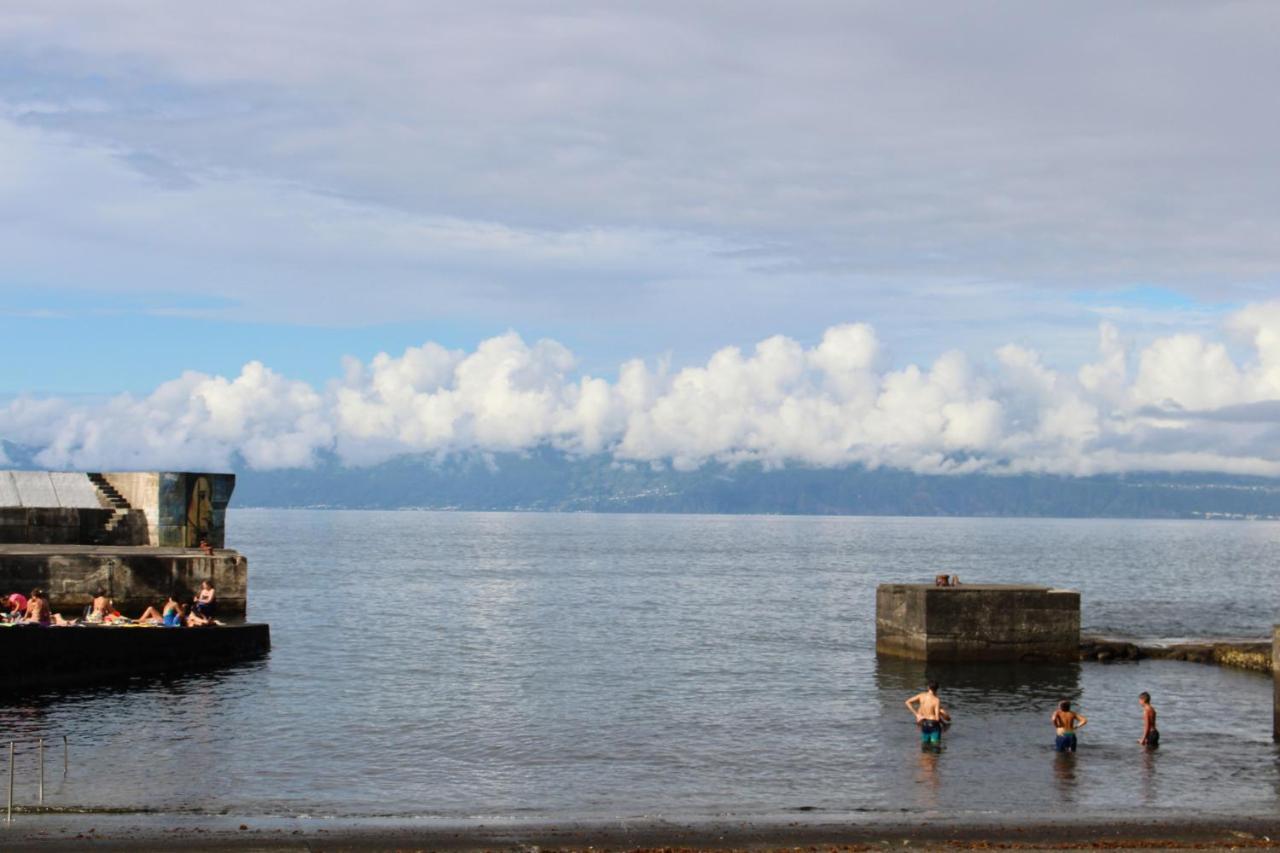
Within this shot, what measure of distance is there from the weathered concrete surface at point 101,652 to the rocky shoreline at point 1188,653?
31.5 m

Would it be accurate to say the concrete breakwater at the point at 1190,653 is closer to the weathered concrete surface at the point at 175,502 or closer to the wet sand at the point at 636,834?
the wet sand at the point at 636,834

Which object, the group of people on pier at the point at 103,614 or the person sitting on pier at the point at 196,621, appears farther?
the person sitting on pier at the point at 196,621

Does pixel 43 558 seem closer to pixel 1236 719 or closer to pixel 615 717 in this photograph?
pixel 615 717

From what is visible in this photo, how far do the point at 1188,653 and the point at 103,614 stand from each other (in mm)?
40101

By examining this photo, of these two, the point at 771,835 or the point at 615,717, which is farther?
the point at 615,717

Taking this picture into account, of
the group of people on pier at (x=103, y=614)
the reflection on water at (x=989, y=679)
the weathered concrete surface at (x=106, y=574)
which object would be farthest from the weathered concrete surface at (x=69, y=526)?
the reflection on water at (x=989, y=679)

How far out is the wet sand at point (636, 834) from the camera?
21141 mm

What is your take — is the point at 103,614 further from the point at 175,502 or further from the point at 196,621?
the point at 175,502

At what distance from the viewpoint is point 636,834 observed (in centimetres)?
2266

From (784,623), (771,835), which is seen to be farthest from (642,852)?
(784,623)

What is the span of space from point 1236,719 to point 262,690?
94.6ft

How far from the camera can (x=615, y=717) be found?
Answer: 37.2 metres

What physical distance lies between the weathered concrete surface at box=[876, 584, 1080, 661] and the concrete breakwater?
10.6 feet

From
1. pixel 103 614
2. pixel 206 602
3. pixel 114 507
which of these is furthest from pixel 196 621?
pixel 114 507
